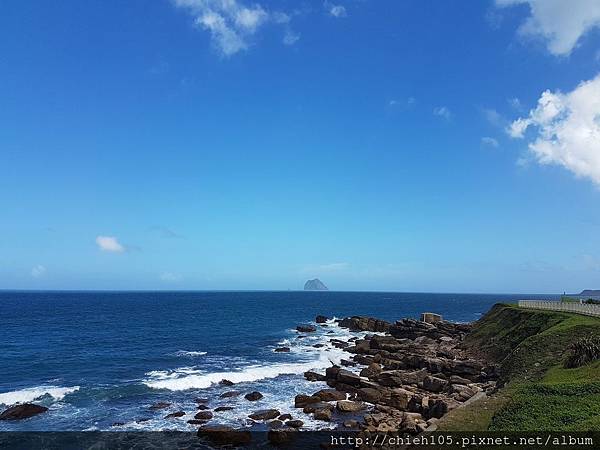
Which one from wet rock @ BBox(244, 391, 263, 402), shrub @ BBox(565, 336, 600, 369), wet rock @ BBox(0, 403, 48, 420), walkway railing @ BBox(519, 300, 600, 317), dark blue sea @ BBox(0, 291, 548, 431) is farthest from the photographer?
walkway railing @ BBox(519, 300, 600, 317)

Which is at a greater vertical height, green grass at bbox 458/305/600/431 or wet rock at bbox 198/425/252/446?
green grass at bbox 458/305/600/431

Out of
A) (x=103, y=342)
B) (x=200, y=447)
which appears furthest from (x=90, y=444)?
(x=103, y=342)

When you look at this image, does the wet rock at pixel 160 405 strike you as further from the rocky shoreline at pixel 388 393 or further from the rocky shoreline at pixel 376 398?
the rocky shoreline at pixel 388 393

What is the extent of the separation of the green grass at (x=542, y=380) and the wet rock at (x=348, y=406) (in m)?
10.7

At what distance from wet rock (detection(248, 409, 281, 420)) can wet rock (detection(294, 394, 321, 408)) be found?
2657 millimetres

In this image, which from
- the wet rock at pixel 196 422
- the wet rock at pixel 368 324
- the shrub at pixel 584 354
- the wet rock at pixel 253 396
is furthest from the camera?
the wet rock at pixel 368 324

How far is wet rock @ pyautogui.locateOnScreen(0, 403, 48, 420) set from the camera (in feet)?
106

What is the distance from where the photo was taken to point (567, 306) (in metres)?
54.8

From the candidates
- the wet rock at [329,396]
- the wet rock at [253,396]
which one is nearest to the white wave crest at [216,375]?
the wet rock at [253,396]

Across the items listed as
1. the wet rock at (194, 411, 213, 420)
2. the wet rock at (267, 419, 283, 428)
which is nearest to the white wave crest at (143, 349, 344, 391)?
the wet rock at (194, 411, 213, 420)

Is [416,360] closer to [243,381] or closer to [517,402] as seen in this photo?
[243,381]

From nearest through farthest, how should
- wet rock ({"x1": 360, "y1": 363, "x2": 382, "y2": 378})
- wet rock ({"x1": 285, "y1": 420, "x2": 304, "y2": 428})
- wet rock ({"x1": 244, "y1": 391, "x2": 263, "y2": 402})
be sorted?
wet rock ({"x1": 285, "y1": 420, "x2": 304, "y2": 428}) → wet rock ({"x1": 244, "y1": 391, "x2": 263, "y2": 402}) → wet rock ({"x1": 360, "y1": 363, "x2": 382, "y2": 378})

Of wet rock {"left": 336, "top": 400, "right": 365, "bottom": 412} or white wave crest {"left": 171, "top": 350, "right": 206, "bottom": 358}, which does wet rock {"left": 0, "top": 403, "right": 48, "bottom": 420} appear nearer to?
wet rock {"left": 336, "top": 400, "right": 365, "bottom": 412}

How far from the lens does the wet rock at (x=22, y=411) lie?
106 feet
